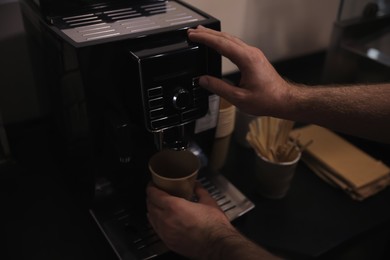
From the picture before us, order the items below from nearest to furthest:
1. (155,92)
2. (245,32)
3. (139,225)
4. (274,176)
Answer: (155,92) → (139,225) → (274,176) → (245,32)

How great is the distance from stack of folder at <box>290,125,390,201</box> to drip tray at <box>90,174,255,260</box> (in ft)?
0.79

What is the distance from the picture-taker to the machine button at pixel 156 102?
0.60m

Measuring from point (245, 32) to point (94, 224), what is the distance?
0.70 meters

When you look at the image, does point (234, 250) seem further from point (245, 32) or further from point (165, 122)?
point (245, 32)

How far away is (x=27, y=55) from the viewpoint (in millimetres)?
913

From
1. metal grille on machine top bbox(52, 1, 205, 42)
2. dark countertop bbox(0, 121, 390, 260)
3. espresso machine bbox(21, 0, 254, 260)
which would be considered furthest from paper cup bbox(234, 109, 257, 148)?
metal grille on machine top bbox(52, 1, 205, 42)

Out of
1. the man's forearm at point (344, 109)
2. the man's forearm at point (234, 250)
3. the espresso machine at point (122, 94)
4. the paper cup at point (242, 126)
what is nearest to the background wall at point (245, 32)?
the espresso machine at point (122, 94)

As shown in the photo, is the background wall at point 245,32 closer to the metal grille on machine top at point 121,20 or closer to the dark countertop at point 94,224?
the dark countertop at point 94,224

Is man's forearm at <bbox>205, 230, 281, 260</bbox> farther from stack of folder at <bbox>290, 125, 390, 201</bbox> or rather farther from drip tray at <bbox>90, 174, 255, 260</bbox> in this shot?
stack of folder at <bbox>290, 125, 390, 201</bbox>

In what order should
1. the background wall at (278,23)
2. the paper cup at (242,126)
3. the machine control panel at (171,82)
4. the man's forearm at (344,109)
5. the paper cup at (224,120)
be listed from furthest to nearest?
1. the background wall at (278,23)
2. the paper cup at (242,126)
3. the paper cup at (224,120)
4. the man's forearm at (344,109)
5. the machine control panel at (171,82)

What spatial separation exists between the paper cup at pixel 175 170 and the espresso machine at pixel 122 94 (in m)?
0.02

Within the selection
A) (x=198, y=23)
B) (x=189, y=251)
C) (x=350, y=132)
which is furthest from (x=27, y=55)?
(x=350, y=132)

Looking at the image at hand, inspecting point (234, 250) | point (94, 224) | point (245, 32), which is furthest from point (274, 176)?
point (245, 32)

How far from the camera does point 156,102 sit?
1.99ft
